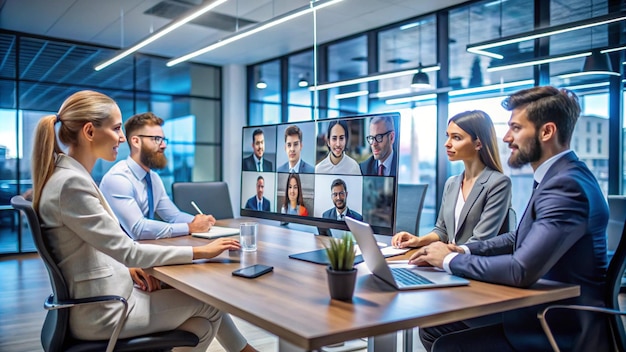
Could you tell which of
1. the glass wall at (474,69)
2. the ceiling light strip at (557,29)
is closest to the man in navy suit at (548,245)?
the glass wall at (474,69)

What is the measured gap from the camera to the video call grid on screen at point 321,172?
1.68 m

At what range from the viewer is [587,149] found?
4.38 metres

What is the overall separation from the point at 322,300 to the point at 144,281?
876 mm

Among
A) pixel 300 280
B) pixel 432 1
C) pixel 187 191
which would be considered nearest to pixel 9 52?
pixel 187 191

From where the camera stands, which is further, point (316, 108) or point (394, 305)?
point (316, 108)

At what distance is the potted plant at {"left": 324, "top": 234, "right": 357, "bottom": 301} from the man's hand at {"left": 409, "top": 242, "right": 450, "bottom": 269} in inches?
16.1

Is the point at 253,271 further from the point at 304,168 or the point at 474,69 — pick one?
the point at 474,69

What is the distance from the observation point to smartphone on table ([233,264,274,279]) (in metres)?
1.47

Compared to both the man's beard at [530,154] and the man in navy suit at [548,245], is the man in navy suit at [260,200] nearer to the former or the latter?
the man in navy suit at [548,245]

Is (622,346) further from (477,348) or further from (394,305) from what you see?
(394,305)

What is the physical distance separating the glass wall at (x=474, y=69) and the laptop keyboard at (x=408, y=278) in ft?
6.80

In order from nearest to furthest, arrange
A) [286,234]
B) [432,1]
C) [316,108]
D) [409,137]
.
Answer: [286,234], [432,1], [316,108], [409,137]

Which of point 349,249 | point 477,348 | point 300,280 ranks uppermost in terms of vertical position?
point 349,249

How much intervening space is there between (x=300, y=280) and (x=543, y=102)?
916 millimetres
